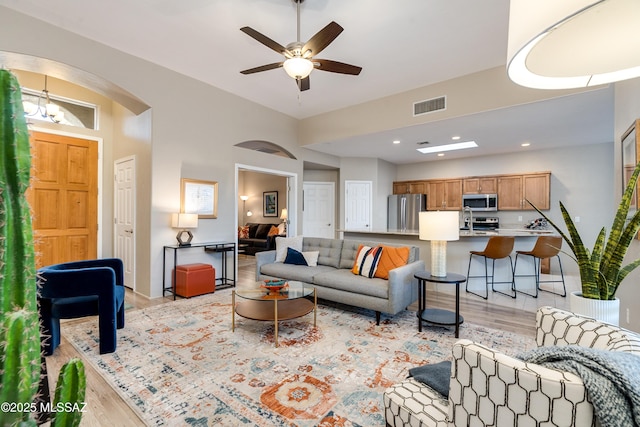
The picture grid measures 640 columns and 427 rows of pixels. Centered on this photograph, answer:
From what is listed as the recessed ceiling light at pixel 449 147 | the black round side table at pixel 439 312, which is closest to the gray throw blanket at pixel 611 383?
the black round side table at pixel 439 312

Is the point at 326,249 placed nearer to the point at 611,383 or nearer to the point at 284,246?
the point at 284,246

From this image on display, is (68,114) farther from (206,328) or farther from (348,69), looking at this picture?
(348,69)

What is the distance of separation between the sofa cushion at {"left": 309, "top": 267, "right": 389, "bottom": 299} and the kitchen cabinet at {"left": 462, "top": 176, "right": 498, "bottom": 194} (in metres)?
4.77

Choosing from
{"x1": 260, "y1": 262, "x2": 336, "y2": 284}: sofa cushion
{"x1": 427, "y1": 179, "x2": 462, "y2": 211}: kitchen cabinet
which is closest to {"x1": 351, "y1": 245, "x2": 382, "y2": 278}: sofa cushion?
{"x1": 260, "y1": 262, "x2": 336, "y2": 284}: sofa cushion

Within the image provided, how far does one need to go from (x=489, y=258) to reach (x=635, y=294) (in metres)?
2.00

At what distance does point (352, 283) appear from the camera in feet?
10.9

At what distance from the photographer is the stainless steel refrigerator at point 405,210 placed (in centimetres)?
734

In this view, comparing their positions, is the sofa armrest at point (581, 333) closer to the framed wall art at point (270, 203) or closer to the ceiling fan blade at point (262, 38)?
the ceiling fan blade at point (262, 38)

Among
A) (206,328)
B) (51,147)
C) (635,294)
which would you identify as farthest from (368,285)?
(51,147)

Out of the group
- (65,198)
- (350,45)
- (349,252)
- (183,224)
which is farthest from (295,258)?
(65,198)

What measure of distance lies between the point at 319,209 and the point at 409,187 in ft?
8.45

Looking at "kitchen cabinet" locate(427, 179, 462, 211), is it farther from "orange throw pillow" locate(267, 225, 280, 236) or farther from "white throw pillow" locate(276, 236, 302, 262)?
"white throw pillow" locate(276, 236, 302, 262)

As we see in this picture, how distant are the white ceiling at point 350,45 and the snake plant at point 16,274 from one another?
2.82m

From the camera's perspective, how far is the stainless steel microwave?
261 inches
